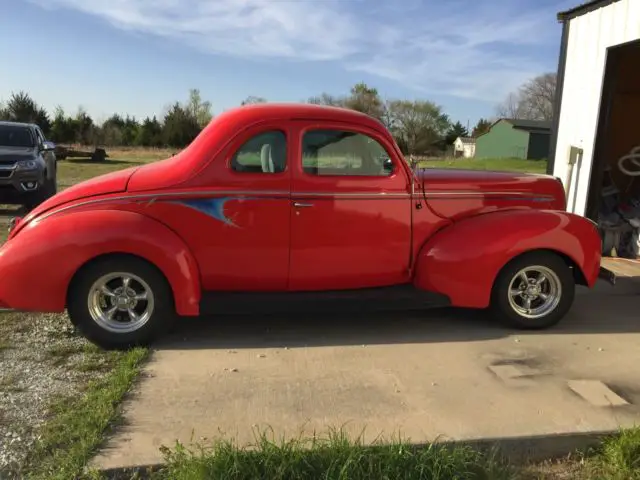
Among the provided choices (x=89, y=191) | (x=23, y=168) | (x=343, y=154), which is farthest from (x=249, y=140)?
(x=23, y=168)

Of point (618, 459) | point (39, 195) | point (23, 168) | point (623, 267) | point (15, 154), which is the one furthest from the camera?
point (39, 195)

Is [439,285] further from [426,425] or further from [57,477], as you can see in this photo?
[57,477]

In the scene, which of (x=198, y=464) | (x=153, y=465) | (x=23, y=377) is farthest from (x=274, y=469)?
(x=23, y=377)

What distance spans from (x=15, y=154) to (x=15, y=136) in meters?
1.01

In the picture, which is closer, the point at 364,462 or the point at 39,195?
the point at 364,462

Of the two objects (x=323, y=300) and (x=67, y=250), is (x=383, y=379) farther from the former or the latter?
(x=67, y=250)

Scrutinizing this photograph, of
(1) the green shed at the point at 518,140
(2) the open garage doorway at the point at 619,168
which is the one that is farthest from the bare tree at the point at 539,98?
(2) the open garage doorway at the point at 619,168

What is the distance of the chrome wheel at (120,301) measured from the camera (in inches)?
166

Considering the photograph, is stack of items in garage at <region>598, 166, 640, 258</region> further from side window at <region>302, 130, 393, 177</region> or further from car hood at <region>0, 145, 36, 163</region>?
car hood at <region>0, 145, 36, 163</region>

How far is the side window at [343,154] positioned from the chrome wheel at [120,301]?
64.8 inches

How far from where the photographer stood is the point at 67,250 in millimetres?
4047

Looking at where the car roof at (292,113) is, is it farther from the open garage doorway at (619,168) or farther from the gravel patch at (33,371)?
the open garage doorway at (619,168)

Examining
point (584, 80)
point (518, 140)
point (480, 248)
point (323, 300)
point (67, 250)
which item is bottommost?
point (323, 300)

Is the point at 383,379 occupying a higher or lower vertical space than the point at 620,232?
lower
